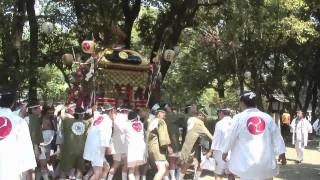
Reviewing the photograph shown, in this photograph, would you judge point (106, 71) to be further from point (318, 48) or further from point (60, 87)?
point (60, 87)

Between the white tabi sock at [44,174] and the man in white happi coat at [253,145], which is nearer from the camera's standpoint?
the man in white happi coat at [253,145]

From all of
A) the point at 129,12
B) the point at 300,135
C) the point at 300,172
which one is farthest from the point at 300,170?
the point at 129,12

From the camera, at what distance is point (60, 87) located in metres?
44.2

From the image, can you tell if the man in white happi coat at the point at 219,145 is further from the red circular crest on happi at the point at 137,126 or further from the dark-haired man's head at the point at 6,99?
the dark-haired man's head at the point at 6,99

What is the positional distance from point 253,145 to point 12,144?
3.17 m

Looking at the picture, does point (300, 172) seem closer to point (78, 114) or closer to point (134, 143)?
point (134, 143)

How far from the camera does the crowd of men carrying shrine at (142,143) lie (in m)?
7.45

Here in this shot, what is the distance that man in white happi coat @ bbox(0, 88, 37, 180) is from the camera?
6000mm

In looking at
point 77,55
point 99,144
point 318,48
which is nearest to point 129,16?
point 77,55

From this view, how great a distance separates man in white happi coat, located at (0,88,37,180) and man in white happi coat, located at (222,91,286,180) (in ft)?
9.09

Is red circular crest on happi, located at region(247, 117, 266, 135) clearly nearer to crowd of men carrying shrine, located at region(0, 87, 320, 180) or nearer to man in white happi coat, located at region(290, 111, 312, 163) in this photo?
crowd of men carrying shrine, located at region(0, 87, 320, 180)

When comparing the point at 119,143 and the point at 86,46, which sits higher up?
the point at 86,46

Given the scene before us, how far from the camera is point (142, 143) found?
11336mm

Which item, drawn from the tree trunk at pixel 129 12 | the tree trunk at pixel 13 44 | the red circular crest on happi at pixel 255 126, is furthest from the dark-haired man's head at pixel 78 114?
the tree trunk at pixel 129 12
